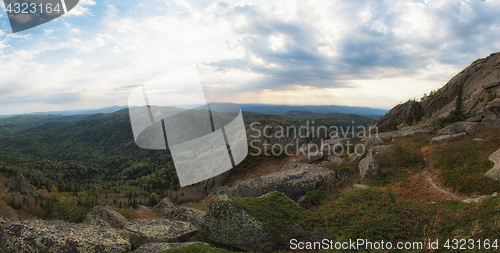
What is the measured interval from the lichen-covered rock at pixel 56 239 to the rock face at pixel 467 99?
32756 millimetres

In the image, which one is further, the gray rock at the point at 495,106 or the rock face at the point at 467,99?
the rock face at the point at 467,99

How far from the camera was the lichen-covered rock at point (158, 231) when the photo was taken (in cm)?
852

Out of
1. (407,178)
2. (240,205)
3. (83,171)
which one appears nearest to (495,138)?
(407,178)

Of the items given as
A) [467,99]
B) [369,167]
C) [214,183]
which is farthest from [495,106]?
[214,183]

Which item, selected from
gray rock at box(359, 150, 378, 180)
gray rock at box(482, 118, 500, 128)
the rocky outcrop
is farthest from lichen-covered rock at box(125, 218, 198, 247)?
gray rock at box(482, 118, 500, 128)

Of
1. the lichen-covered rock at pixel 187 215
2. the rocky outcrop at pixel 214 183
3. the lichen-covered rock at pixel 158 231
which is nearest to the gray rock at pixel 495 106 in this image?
the rocky outcrop at pixel 214 183

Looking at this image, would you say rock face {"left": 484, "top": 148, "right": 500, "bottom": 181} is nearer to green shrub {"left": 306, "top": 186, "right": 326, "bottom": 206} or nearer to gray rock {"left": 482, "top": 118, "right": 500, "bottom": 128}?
green shrub {"left": 306, "top": 186, "right": 326, "bottom": 206}

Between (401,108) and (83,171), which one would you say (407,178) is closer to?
(401,108)

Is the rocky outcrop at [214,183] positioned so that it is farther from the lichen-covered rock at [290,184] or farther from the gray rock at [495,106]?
the gray rock at [495,106]

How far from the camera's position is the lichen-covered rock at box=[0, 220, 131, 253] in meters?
6.20

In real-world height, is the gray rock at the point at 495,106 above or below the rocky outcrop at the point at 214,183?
above

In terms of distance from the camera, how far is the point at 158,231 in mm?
9055

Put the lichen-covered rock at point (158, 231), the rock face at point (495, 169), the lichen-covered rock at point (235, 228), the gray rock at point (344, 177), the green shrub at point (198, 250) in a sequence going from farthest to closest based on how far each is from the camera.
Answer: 1. the gray rock at point (344, 177)
2. the rock face at point (495, 169)
3. the lichen-covered rock at point (158, 231)
4. the lichen-covered rock at point (235, 228)
5. the green shrub at point (198, 250)

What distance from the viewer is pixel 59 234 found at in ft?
22.0
